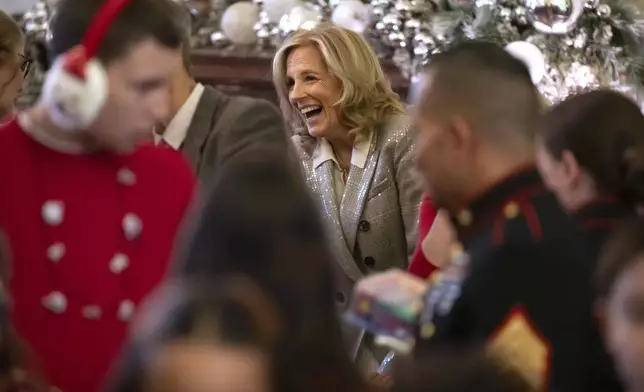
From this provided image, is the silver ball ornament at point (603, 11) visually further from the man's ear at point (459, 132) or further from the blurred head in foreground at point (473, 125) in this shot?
the man's ear at point (459, 132)

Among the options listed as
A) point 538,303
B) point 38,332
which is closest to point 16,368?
point 38,332

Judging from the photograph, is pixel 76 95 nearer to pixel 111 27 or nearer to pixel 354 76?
pixel 111 27

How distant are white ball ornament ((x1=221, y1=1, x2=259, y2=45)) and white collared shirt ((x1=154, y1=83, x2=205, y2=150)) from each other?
1646 millimetres

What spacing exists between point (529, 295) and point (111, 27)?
63 centimetres

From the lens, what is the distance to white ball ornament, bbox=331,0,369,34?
304 cm

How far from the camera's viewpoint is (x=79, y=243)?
117cm

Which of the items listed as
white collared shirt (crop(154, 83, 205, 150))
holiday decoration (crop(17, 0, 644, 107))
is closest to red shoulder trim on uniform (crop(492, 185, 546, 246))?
white collared shirt (crop(154, 83, 205, 150))

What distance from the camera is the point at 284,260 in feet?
2.37

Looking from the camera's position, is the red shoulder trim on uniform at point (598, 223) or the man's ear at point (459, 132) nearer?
the man's ear at point (459, 132)

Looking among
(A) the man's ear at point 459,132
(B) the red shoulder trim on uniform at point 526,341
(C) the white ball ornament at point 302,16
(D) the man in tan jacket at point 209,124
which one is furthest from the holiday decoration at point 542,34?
(B) the red shoulder trim on uniform at point 526,341

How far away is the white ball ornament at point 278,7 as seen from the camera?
3074 millimetres

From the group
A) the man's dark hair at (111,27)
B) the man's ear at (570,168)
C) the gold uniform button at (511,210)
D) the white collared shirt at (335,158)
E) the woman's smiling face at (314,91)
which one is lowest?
the white collared shirt at (335,158)

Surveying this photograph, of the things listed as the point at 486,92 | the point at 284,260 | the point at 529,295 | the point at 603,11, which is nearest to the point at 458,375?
the point at 284,260

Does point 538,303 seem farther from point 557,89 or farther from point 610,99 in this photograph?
point 557,89
